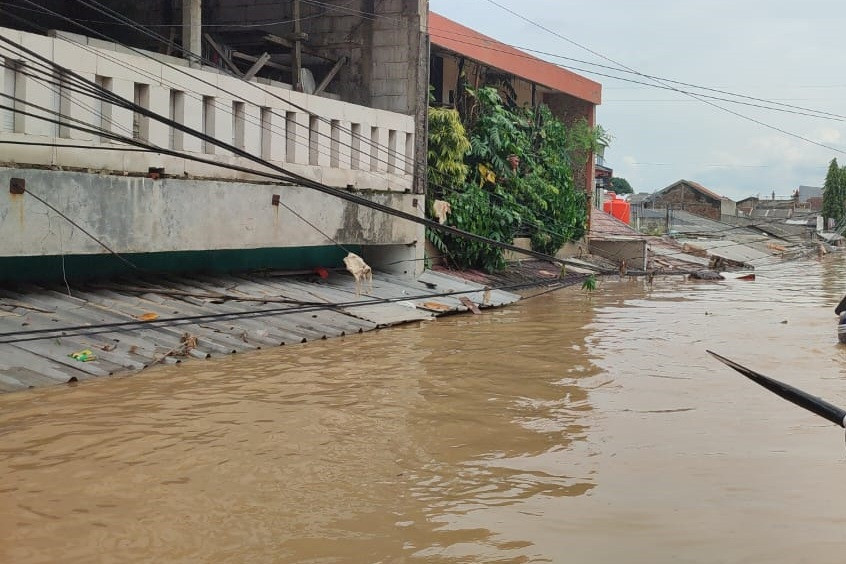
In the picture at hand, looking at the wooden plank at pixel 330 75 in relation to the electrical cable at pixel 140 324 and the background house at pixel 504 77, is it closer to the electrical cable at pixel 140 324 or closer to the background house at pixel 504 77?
the background house at pixel 504 77

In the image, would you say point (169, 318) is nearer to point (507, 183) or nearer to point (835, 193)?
point (507, 183)

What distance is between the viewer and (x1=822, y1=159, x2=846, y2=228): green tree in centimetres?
4653

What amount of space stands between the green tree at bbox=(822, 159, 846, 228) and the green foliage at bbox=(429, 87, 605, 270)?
94.5 feet

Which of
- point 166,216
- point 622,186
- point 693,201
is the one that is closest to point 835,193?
point 693,201

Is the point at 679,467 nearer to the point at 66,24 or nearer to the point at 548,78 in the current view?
the point at 66,24

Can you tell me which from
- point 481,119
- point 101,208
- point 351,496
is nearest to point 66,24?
point 101,208

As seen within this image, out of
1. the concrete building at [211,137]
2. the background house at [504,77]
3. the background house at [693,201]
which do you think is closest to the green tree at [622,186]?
the background house at [693,201]

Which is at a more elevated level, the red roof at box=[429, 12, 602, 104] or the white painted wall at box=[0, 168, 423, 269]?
the red roof at box=[429, 12, 602, 104]

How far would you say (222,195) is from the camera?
32.3 ft

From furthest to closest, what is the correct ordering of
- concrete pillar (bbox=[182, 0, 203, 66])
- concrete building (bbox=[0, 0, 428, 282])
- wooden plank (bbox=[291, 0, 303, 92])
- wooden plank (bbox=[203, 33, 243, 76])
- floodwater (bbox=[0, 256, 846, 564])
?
wooden plank (bbox=[203, 33, 243, 76])
wooden plank (bbox=[291, 0, 303, 92])
concrete pillar (bbox=[182, 0, 203, 66])
concrete building (bbox=[0, 0, 428, 282])
floodwater (bbox=[0, 256, 846, 564])

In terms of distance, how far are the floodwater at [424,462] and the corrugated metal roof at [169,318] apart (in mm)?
262

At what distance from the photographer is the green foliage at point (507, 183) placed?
50.9ft

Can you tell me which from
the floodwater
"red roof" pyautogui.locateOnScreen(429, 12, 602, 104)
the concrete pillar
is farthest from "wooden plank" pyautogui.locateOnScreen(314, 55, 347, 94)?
the floodwater

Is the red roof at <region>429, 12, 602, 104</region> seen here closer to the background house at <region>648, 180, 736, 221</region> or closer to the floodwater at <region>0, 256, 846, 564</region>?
the floodwater at <region>0, 256, 846, 564</region>
